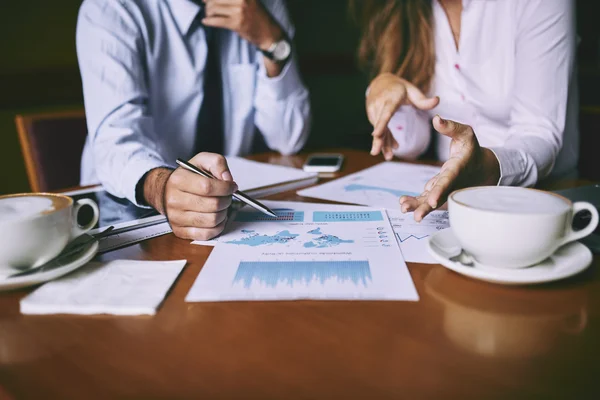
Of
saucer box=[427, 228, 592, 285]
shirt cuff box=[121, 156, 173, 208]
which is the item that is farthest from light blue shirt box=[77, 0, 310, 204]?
saucer box=[427, 228, 592, 285]

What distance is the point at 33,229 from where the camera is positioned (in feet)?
1.52

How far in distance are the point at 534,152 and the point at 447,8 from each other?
596 mm

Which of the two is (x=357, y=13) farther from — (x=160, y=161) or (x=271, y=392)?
(x=271, y=392)

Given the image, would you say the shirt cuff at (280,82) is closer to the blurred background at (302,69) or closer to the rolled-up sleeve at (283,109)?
the rolled-up sleeve at (283,109)

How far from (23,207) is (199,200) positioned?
7.6 inches

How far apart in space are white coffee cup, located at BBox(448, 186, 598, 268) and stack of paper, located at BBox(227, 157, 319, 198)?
16.3 inches

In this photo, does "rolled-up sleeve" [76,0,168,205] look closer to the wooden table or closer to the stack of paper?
the stack of paper

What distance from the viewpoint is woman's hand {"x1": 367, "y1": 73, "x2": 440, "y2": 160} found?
0.85m

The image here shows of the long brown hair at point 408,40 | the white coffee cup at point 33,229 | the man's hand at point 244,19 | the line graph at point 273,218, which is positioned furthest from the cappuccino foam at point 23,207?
the long brown hair at point 408,40

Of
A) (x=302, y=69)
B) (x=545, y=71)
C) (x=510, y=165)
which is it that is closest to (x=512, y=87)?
(x=545, y=71)

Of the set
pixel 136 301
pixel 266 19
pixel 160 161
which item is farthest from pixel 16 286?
pixel 266 19

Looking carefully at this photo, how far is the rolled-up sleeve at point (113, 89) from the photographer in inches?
34.6

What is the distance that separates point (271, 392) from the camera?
334mm

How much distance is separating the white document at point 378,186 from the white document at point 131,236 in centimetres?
26
